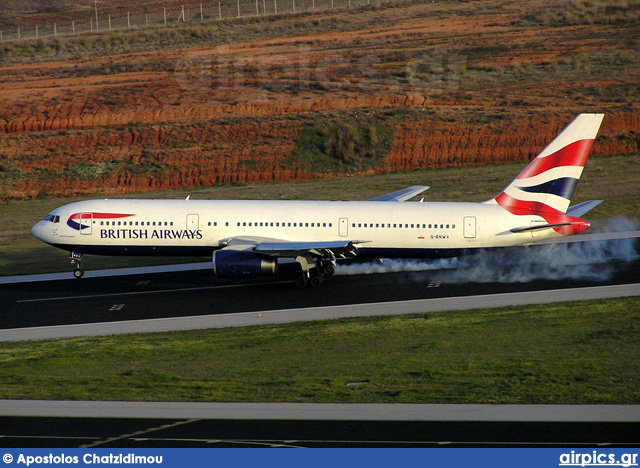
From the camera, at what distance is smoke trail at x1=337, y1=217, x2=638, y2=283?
40.2m

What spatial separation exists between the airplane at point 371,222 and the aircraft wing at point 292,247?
0.14m

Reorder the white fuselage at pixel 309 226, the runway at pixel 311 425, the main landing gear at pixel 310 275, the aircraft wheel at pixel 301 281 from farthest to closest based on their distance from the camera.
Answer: the white fuselage at pixel 309 226, the aircraft wheel at pixel 301 281, the main landing gear at pixel 310 275, the runway at pixel 311 425

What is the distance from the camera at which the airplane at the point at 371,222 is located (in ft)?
129

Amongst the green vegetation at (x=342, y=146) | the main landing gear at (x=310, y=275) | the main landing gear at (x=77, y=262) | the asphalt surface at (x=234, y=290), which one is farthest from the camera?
the green vegetation at (x=342, y=146)

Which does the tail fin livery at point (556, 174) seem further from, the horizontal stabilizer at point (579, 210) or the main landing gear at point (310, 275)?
the main landing gear at point (310, 275)

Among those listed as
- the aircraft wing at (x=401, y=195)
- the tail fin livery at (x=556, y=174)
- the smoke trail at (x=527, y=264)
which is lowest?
the smoke trail at (x=527, y=264)

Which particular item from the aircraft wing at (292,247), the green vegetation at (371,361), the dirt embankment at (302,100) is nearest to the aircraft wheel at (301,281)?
the aircraft wing at (292,247)

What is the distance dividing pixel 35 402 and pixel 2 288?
59.3 ft

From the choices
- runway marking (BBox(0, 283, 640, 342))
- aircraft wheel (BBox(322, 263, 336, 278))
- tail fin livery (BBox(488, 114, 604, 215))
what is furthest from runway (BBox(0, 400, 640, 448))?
tail fin livery (BBox(488, 114, 604, 215))

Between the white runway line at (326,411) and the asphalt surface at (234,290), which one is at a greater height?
the white runway line at (326,411)

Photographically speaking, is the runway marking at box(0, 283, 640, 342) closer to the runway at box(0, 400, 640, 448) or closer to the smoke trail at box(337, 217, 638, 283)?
the smoke trail at box(337, 217, 638, 283)

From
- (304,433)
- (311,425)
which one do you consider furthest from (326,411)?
(304,433)

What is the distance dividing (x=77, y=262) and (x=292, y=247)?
11637 millimetres

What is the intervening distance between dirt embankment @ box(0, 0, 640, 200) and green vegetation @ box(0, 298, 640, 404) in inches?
1701
